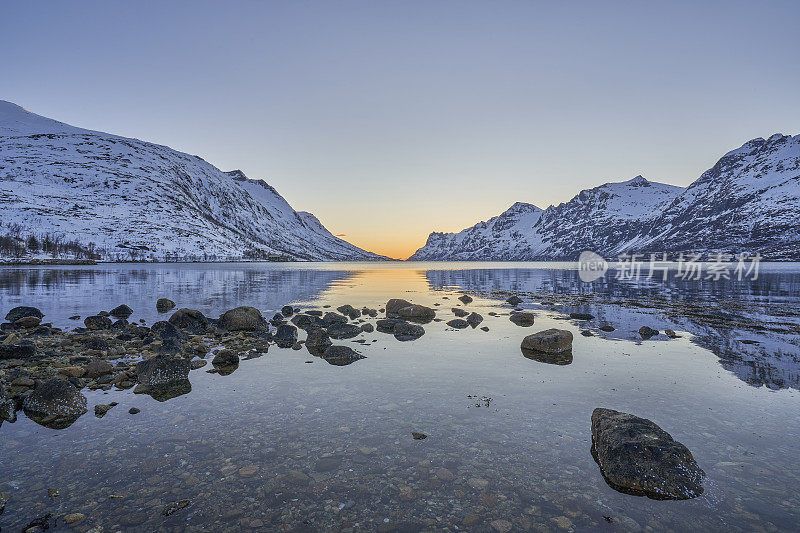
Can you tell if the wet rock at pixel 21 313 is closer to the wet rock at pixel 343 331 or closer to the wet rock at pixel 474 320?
the wet rock at pixel 343 331

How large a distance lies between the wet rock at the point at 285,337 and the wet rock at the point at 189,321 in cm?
503

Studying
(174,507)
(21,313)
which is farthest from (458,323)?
(21,313)

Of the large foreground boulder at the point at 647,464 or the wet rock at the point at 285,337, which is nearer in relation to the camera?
the large foreground boulder at the point at 647,464

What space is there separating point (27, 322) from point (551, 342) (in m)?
31.2

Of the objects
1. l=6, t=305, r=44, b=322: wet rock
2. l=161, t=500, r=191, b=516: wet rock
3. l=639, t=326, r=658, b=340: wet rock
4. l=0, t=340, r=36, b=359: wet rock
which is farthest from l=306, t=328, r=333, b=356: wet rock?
l=6, t=305, r=44, b=322: wet rock

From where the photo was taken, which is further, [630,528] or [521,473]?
[521,473]

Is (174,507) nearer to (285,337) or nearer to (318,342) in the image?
(318,342)

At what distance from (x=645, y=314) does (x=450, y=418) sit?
89.9 feet

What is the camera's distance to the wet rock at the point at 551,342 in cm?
1845

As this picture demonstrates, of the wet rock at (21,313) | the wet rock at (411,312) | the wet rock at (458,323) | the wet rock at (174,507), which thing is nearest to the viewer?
the wet rock at (174,507)

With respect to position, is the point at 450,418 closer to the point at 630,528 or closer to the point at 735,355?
the point at 630,528

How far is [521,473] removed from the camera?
8195 millimetres

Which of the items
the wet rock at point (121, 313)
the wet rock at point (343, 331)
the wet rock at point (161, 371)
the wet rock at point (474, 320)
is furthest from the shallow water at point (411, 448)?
the wet rock at point (121, 313)

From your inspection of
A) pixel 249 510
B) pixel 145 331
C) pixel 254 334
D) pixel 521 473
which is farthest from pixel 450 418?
pixel 145 331
